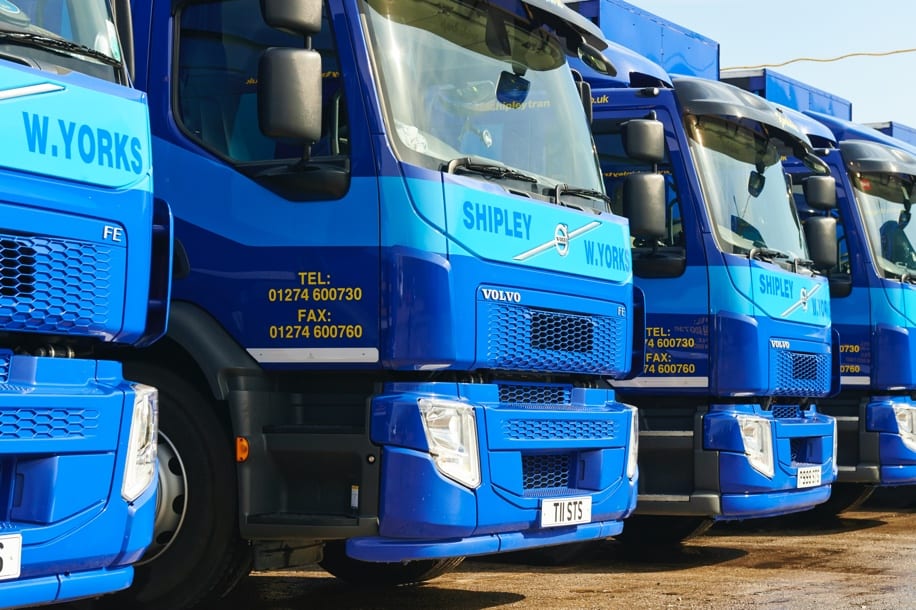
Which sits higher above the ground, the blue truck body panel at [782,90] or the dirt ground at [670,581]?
the blue truck body panel at [782,90]

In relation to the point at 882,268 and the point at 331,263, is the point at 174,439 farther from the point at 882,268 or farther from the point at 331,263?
the point at 882,268

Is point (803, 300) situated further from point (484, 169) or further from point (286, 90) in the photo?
point (286, 90)

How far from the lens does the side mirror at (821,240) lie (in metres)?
11.1

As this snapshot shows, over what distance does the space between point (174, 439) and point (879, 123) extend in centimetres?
1026

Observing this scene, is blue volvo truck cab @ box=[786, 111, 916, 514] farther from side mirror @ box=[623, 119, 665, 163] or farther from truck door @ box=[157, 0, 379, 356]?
truck door @ box=[157, 0, 379, 356]

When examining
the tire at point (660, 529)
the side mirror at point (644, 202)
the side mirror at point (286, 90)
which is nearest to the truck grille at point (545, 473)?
the side mirror at point (644, 202)

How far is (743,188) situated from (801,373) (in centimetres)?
128

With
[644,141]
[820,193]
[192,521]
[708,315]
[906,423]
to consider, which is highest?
[820,193]

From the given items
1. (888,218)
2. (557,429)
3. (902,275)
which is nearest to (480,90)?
(557,429)

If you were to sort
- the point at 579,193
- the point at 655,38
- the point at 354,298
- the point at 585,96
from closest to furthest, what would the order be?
the point at 354,298 → the point at 579,193 → the point at 585,96 → the point at 655,38

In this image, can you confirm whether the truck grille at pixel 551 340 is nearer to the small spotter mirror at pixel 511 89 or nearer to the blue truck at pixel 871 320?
the small spotter mirror at pixel 511 89

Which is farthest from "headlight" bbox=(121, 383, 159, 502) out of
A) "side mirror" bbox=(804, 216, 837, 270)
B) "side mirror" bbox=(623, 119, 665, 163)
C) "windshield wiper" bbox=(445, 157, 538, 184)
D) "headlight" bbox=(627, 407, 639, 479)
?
"side mirror" bbox=(804, 216, 837, 270)

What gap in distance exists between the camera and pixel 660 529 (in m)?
10.6

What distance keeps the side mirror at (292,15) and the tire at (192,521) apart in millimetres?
1763
